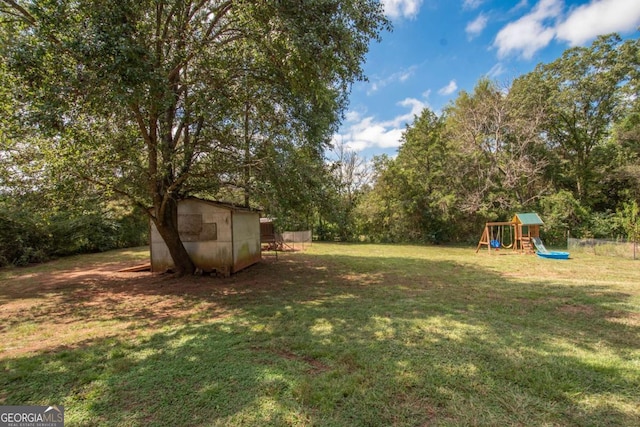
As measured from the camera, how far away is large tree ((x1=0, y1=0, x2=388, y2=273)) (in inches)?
159

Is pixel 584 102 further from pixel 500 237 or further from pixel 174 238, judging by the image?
pixel 174 238

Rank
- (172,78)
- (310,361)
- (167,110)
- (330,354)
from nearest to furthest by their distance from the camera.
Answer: (310,361)
(330,354)
(172,78)
(167,110)

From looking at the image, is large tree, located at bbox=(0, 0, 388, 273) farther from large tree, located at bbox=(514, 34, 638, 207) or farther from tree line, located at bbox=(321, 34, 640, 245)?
large tree, located at bbox=(514, 34, 638, 207)

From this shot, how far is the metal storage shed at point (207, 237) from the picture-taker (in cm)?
833

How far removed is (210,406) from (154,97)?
14.9 ft

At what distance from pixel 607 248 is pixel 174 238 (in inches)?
615

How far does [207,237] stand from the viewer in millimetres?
8414

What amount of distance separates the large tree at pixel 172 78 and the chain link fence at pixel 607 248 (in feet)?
39.1

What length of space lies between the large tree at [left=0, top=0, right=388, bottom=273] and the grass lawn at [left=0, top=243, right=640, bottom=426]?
291 cm

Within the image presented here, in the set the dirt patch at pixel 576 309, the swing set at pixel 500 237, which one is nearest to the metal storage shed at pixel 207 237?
the dirt patch at pixel 576 309

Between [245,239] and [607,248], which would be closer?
[245,239]

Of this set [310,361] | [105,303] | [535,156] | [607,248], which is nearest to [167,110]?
[105,303]

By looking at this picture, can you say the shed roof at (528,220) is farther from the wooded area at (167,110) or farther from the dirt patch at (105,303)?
the dirt patch at (105,303)

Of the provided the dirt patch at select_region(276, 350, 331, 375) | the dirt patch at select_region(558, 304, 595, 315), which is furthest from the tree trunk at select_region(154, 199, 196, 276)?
the dirt patch at select_region(558, 304, 595, 315)
